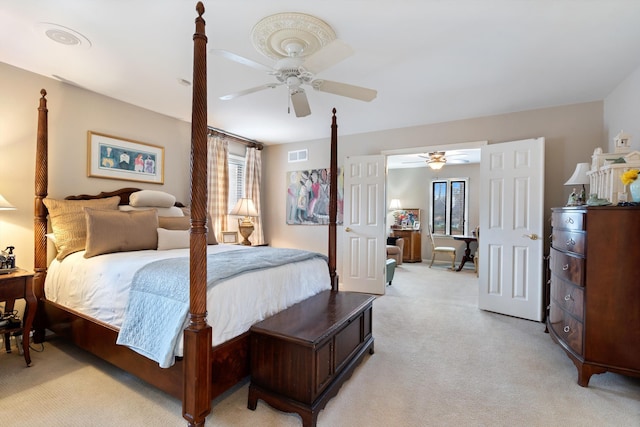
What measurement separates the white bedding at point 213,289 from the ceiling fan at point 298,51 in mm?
1399

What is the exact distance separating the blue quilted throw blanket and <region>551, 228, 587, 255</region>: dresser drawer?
7.71 ft

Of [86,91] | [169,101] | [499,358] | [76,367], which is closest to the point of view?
[76,367]

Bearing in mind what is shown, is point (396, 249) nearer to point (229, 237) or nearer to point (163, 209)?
point (229, 237)

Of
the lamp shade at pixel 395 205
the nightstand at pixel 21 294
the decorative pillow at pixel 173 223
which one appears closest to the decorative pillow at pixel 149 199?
the decorative pillow at pixel 173 223

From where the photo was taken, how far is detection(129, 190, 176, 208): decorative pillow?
340cm

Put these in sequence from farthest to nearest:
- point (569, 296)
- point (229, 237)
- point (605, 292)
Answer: point (229, 237), point (569, 296), point (605, 292)

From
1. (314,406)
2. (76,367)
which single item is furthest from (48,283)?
(314,406)

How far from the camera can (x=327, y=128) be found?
4.64 metres

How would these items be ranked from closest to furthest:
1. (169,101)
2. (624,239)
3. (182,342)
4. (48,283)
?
(182,342), (624,239), (48,283), (169,101)

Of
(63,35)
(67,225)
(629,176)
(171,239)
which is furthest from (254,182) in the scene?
(629,176)

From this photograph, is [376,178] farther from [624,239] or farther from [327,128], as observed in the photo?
[624,239]

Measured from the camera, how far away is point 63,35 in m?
2.24

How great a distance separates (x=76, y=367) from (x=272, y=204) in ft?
12.4

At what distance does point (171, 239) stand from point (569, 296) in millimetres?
3469
